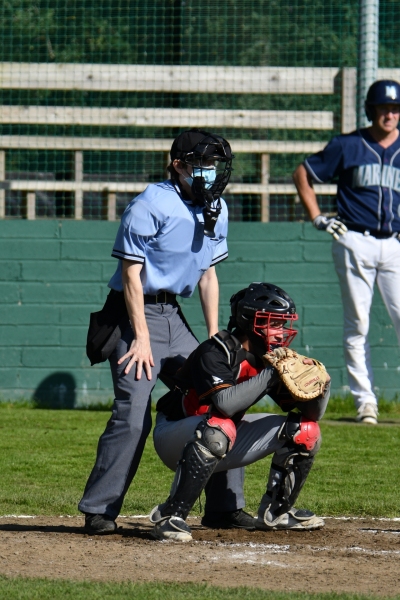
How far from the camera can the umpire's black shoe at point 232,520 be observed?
4.98 m

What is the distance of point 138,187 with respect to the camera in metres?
10.0

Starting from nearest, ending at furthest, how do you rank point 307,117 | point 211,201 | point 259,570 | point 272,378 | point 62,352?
point 259,570 < point 272,378 < point 211,201 < point 62,352 < point 307,117

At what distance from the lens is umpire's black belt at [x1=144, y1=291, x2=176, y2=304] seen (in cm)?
488

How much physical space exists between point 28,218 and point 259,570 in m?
6.33

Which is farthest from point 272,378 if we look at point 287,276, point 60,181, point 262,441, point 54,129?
point 54,129

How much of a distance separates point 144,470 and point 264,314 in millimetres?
2403

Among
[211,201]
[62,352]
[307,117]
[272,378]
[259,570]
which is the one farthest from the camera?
[307,117]

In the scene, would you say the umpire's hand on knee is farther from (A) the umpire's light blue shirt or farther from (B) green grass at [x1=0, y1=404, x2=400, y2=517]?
(B) green grass at [x1=0, y1=404, x2=400, y2=517]

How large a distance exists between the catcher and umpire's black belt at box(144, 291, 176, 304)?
34cm

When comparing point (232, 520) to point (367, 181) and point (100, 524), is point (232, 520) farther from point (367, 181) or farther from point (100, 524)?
point (367, 181)

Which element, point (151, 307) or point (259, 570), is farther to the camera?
point (151, 307)

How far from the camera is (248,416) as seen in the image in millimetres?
4902

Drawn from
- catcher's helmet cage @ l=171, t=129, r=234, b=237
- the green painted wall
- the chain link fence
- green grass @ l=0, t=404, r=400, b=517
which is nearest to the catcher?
catcher's helmet cage @ l=171, t=129, r=234, b=237

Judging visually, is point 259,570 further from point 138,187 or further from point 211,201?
point 138,187
